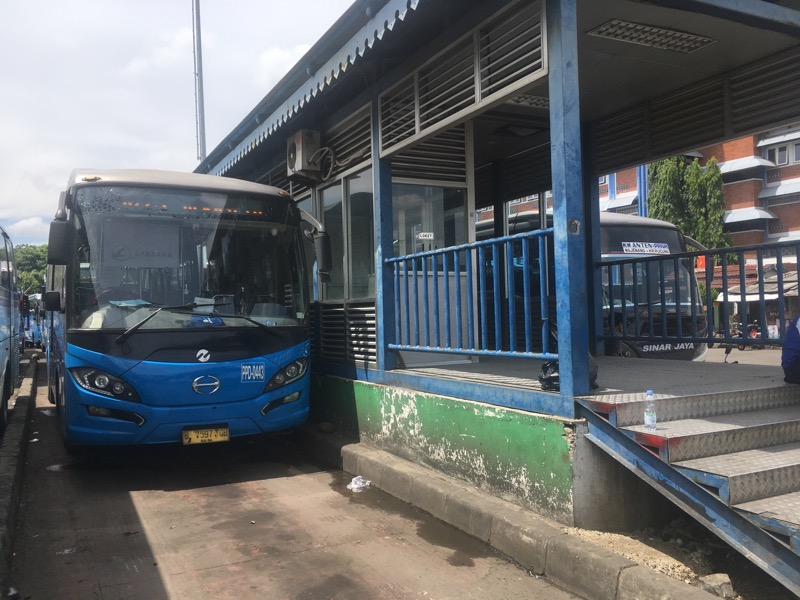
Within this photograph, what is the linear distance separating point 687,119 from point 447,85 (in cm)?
262

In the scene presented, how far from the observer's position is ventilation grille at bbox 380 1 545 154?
4.39 m

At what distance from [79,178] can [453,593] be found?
4.80 m

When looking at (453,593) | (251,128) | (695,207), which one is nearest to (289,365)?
(453,593)

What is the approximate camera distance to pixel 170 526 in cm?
460

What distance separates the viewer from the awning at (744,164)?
31750 millimetres

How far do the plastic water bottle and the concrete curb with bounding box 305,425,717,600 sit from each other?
0.77m

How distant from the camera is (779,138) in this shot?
3158 centimetres

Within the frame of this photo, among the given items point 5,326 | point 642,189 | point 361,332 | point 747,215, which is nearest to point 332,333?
point 361,332

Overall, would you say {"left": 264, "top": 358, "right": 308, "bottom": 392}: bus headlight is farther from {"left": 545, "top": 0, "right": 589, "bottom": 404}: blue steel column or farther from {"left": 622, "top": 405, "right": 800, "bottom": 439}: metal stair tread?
{"left": 622, "top": 405, "right": 800, "bottom": 439}: metal stair tread

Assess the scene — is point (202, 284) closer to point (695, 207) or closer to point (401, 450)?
point (401, 450)

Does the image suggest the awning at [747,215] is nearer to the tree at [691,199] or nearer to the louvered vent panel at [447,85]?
the tree at [691,199]

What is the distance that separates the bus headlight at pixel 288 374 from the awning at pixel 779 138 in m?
32.4

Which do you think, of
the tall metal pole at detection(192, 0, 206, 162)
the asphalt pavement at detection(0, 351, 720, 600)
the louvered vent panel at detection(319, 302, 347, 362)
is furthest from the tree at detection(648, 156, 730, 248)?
the asphalt pavement at detection(0, 351, 720, 600)

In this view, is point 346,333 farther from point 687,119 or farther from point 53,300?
point 687,119
